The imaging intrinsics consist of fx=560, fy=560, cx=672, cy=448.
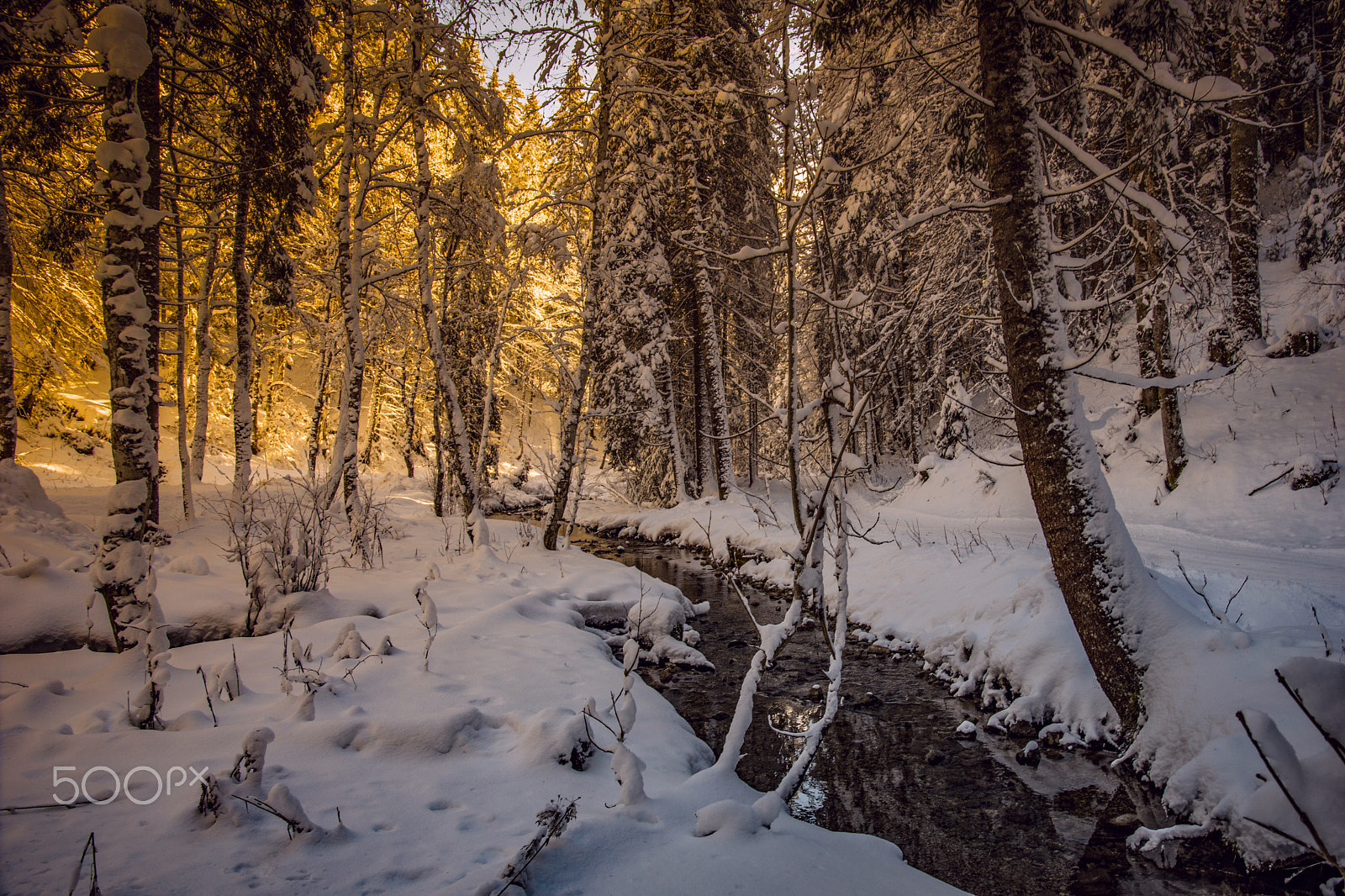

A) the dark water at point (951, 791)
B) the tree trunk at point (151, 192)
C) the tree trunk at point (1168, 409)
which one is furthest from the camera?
the tree trunk at point (1168, 409)

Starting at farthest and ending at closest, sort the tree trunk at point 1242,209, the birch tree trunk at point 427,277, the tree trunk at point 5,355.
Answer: the tree trunk at point 1242,209
the birch tree trunk at point 427,277
the tree trunk at point 5,355

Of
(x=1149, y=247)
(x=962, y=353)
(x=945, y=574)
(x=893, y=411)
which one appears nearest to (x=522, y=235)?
(x=945, y=574)

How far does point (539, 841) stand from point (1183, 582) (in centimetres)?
664

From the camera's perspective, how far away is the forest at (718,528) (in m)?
2.54

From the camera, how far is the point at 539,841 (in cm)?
222

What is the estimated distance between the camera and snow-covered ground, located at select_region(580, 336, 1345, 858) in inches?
131

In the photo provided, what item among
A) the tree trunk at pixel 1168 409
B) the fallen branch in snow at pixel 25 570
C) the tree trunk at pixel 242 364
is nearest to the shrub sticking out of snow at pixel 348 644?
the fallen branch in snow at pixel 25 570

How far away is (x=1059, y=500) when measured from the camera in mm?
3828

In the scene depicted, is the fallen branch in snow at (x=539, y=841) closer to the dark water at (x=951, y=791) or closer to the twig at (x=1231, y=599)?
the dark water at (x=951, y=791)

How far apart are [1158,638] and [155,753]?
5765mm

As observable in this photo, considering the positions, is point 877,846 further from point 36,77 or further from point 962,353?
point 962,353

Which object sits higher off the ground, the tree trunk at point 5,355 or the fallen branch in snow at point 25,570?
the tree trunk at point 5,355

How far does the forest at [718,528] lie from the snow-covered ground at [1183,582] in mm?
39

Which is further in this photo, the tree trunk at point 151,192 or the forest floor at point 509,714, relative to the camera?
the tree trunk at point 151,192
